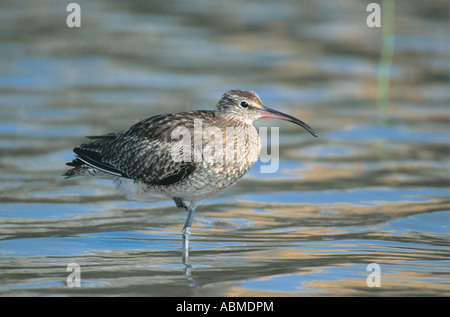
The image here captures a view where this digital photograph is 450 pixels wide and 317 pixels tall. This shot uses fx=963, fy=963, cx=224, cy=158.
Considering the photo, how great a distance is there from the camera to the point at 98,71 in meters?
18.1

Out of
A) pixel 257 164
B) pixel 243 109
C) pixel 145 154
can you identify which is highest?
pixel 243 109

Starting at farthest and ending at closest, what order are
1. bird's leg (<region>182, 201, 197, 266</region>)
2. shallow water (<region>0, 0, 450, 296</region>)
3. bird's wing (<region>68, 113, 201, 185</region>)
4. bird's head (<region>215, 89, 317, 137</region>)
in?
bird's head (<region>215, 89, 317, 137</region>)
bird's wing (<region>68, 113, 201, 185</region>)
bird's leg (<region>182, 201, 197, 266</region>)
shallow water (<region>0, 0, 450, 296</region>)

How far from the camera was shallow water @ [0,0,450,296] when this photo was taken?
9.08 metres

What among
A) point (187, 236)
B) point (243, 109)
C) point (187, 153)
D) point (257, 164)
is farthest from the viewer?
point (257, 164)

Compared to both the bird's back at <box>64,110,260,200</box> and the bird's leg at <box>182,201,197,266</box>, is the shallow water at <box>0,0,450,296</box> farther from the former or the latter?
the bird's back at <box>64,110,260,200</box>

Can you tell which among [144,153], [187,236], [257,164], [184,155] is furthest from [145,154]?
[257,164]

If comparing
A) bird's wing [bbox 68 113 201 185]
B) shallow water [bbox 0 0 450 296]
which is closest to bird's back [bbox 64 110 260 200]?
bird's wing [bbox 68 113 201 185]

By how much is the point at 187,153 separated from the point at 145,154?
70 centimetres

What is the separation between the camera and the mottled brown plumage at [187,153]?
31.8 ft

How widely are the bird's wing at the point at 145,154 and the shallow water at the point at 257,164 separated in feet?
2.34

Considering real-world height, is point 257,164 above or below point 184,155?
below

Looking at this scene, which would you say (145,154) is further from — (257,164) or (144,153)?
(257,164)

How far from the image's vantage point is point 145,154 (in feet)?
33.7

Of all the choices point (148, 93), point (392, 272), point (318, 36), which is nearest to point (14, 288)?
point (392, 272)
